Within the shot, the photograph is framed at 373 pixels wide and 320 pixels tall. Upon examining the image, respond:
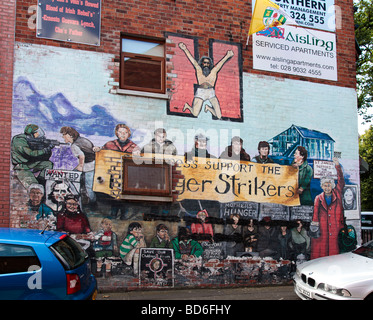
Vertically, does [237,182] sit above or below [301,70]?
below

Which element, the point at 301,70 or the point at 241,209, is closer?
the point at 241,209

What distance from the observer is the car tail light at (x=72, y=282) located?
17.9ft

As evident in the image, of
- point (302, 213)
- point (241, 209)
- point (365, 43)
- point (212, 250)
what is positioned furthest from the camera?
point (365, 43)

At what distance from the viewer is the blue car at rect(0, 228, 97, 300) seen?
17.2ft

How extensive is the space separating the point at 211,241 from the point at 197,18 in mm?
5167

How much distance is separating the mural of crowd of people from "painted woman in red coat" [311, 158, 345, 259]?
0.02 meters

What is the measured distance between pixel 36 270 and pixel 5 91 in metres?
4.62

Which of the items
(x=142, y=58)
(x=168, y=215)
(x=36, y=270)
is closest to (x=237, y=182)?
(x=168, y=215)

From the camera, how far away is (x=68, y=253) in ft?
19.1

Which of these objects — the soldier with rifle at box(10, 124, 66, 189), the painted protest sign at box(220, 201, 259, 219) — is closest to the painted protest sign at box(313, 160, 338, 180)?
Result: the painted protest sign at box(220, 201, 259, 219)

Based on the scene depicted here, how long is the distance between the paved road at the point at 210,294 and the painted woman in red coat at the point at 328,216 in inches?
60.3

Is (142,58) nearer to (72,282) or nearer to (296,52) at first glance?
(296,52)

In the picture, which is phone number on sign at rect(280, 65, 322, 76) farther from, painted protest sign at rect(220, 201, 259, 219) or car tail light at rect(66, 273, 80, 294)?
car tail light at rect(66, 273, 80, 294)

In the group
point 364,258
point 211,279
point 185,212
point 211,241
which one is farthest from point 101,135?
point 364,258
